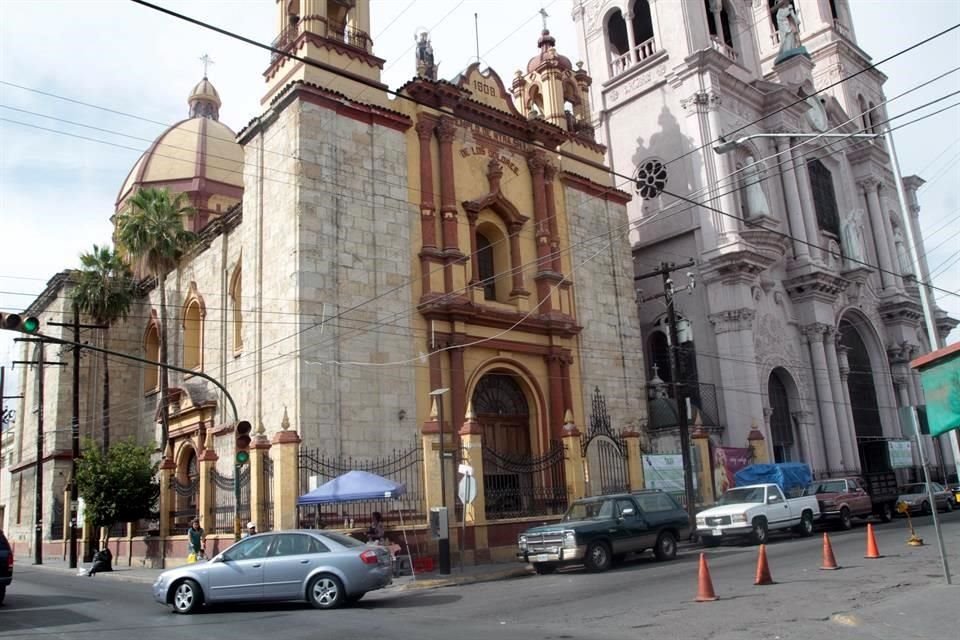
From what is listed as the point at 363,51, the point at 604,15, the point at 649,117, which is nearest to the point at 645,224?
the point at 649,117

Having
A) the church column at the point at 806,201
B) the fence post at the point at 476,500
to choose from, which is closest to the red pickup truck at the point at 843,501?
the fence post at the point at 476,500

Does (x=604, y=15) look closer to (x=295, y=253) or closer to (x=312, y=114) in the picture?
(x=312, y=114)

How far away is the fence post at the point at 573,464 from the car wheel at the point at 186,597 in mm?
12562

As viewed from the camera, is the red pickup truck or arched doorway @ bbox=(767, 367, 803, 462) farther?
arched doorway @ bbox=(767, 367, 803, 462)

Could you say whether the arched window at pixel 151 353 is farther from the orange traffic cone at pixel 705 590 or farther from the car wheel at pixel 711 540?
the orange traffic cone at pixel 705 590

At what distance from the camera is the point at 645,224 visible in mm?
35531

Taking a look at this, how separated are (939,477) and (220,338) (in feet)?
123

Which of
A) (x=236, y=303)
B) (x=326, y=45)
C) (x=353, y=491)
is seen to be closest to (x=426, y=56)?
(x=326, y=45)

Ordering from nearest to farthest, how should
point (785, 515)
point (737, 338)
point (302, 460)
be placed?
1. point (302, 460)
2. point (785, 515)
3. point (737, 338)

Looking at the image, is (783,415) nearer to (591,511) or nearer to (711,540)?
(711,540)

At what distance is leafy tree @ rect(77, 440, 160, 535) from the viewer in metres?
26.6

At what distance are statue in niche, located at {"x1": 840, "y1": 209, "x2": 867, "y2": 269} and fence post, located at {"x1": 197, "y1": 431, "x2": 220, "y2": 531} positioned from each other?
3164cm

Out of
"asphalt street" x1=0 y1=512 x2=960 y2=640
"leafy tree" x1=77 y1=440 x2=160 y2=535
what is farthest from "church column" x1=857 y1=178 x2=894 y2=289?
"leafy tree" x1=77 y1=440 x2=160 y2=535

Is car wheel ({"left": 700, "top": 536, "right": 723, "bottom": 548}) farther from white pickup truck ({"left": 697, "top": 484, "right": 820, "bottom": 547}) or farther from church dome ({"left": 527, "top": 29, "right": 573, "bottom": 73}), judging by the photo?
church dome ({"left": 527, "top": 29, "right": 573, "bottom": 73})
